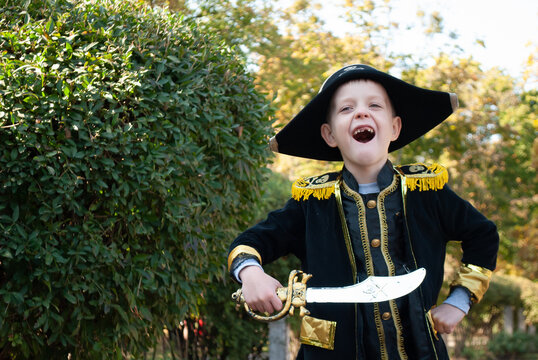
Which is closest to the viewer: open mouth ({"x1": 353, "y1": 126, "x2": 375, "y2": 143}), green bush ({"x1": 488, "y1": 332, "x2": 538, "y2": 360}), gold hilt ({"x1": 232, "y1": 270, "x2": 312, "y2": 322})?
A: gold hilt ({"x1": 232, "y1": 270, "x2": 312, "y2": 322})

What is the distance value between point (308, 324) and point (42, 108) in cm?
181

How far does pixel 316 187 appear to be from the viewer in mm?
2395

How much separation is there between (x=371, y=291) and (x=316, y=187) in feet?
1.99

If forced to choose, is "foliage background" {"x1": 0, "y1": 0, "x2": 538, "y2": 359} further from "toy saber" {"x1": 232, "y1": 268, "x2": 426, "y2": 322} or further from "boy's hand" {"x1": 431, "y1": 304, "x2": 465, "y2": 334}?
"boy's hand" {"x1": 431, "y1": 304, "x2": 465, "y2": 334}

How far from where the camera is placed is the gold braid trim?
2.37m

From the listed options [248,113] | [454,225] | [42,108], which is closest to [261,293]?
[454,225]

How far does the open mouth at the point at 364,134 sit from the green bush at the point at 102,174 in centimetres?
130

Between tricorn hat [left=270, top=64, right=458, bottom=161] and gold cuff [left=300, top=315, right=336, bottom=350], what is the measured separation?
785 millimetres

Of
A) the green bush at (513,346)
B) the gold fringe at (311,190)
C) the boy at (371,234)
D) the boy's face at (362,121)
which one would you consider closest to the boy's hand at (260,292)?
the boy at (371,234)

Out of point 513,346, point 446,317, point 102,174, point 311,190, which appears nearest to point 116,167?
point 102,174

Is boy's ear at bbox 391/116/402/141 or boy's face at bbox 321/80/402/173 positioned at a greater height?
boy's face at bbox 321/80/402/173

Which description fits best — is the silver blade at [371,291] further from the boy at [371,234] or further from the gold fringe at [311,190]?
the gold fringe at [311,190]

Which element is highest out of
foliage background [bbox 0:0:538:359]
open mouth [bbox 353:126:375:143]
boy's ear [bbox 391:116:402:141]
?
open mouth [bbox 353:126:375:143]

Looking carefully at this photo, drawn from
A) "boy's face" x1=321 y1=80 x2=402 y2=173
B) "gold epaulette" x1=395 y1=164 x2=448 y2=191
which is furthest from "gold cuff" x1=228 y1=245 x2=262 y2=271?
"gold epaulette" x1=395 y1=164 x2=448 y2=191
